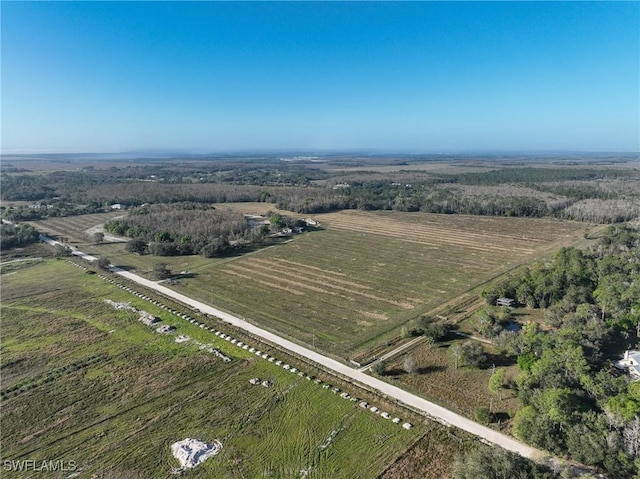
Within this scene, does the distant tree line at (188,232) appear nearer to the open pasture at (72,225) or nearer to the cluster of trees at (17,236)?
the open pasture at (72,225)

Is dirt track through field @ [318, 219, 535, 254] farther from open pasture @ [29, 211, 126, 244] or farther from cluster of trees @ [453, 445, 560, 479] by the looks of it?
open pasture @ [29, 211, 126, 244]

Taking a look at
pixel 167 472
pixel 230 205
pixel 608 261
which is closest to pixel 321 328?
pixel 167 472

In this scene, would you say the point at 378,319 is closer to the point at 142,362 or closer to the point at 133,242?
the point at 142,362

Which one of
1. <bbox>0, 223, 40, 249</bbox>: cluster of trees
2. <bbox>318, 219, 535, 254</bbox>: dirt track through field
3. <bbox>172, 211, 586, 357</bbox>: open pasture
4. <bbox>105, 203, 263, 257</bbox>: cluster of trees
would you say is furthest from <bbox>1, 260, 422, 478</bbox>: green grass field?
<bbox>318, 219, 535, 254</bbox>: dirt track through field

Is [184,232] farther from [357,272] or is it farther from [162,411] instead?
[162,411]

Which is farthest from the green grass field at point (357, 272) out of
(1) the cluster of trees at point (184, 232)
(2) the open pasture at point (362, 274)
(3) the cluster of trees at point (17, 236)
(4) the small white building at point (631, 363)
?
(4) the small white building at point (631, 363)


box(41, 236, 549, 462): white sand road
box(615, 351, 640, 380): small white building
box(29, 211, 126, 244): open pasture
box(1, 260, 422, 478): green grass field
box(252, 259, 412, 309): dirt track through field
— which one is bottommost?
box(1, 260, 422, 478): green grass field
